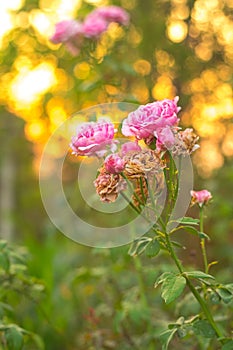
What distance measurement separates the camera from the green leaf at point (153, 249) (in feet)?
4.24

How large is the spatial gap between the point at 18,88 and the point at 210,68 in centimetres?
115

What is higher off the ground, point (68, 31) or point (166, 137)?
point (68, 31)

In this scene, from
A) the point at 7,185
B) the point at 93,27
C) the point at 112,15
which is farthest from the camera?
the point at 7,185

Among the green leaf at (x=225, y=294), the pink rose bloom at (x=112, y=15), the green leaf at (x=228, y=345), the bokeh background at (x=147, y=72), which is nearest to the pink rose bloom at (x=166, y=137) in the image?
the green leaf at (x=225, y=294)

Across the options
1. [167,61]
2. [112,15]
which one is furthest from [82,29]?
[167,61]

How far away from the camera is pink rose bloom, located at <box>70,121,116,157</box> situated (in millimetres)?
1222

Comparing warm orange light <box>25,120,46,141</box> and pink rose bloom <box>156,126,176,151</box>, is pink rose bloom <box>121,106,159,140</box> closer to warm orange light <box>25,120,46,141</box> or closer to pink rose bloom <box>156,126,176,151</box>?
pink rose bloom <box>156,126,176,151</box>

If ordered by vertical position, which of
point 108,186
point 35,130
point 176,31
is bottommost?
point 108,186

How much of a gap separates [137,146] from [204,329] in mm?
414

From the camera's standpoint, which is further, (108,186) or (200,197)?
(200,197)

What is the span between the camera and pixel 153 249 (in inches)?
51.2

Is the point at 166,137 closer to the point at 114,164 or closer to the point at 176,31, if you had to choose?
the point at 114,164

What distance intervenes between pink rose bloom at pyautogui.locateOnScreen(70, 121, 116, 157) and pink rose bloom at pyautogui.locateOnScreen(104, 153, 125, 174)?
26mm

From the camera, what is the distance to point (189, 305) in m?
1.72
